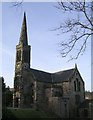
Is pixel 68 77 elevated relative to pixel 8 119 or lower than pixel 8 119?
elevated

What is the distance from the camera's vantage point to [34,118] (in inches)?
1901

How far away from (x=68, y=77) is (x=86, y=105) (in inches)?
293

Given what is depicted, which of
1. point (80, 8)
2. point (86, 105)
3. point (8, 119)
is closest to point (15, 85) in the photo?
point (86, 105)

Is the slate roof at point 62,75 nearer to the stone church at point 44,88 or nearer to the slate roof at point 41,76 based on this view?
the stone church at point 44,88

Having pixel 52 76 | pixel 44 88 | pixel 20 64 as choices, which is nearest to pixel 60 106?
pixel 44 88

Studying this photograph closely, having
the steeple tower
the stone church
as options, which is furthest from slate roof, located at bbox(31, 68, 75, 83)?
the steeple tower

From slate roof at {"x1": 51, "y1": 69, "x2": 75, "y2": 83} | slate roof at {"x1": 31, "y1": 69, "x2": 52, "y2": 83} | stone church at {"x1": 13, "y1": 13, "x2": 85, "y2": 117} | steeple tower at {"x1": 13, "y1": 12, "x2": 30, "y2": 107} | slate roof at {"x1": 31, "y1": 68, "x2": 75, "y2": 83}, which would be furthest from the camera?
slate roof at {"x1": 51, "y1": 69, "x2": 75, "y2": 83}

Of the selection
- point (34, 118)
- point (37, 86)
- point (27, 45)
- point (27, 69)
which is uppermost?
point (27, 45)

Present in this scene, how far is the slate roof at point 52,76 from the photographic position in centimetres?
6381

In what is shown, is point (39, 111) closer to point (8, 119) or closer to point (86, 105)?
point (86, 105)

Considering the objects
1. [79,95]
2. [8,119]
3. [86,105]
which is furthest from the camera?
[79,95]

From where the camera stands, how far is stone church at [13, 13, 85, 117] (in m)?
60.0

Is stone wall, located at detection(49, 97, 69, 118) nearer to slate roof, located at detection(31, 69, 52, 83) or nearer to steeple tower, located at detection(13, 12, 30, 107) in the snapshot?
slate roof, located at detection(31, 69, 52, 83)

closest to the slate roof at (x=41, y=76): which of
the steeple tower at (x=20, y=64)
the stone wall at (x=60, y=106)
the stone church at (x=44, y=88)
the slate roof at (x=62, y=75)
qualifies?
the stone church at (x=44, y=88)
